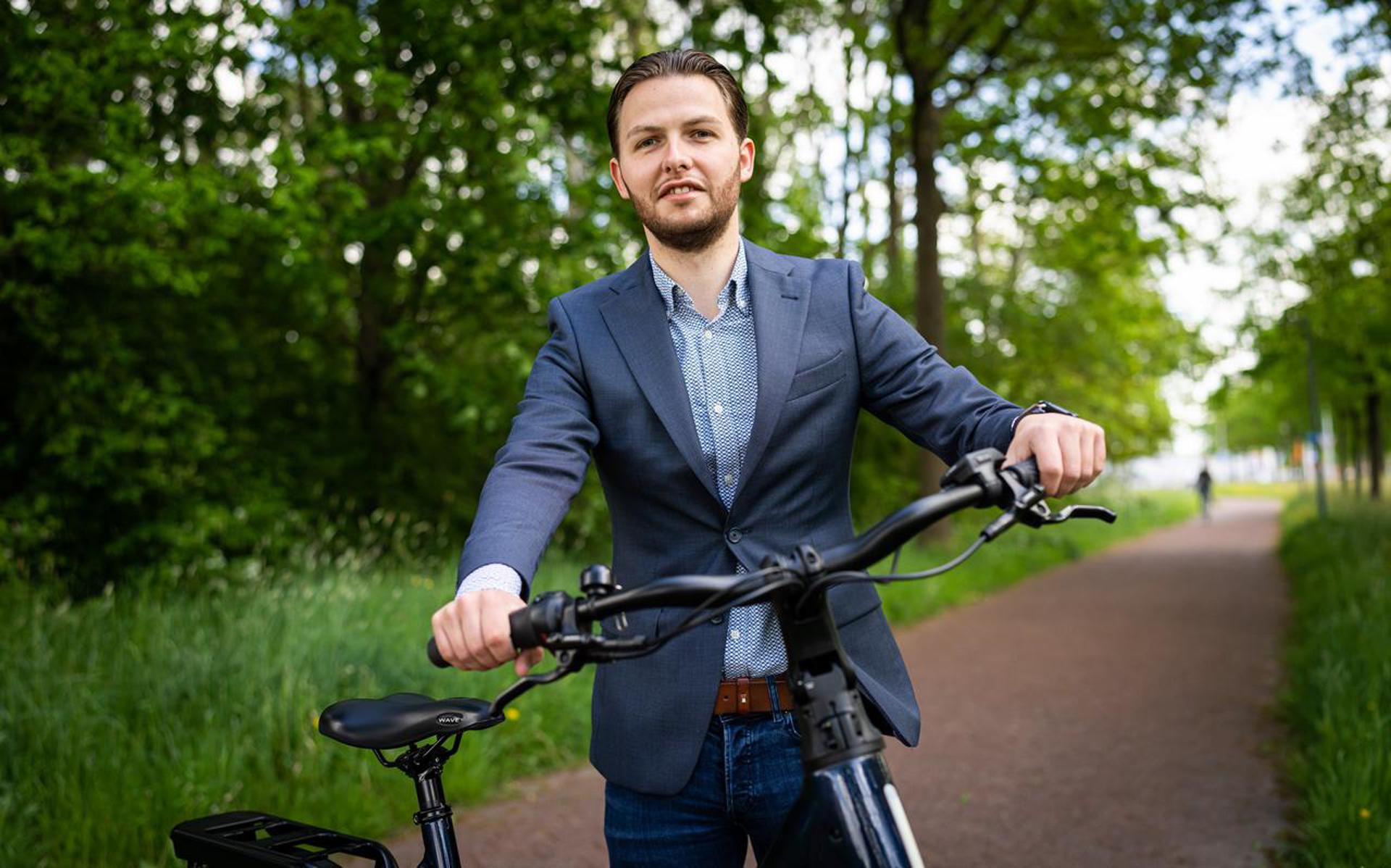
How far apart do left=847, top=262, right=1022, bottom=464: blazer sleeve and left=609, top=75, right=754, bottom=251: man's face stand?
321 mm

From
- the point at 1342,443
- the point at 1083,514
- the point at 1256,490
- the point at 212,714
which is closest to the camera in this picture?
the point at 1083,514

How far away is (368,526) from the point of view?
10.5m

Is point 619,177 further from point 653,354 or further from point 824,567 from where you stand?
point 824,567

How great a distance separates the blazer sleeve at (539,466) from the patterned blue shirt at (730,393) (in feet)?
0.62

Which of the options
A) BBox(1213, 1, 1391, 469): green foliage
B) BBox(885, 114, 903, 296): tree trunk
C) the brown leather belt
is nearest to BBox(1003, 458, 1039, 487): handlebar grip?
the brown leather belt

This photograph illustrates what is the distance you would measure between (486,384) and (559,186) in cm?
199

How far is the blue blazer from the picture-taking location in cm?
201

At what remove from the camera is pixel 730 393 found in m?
2.10

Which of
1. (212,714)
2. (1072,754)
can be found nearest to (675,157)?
(212,714)

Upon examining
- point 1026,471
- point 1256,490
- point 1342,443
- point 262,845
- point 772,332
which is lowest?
point 1256,490

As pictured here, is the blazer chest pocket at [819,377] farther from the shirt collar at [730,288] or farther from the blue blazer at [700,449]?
the shirt collar at [730,288]

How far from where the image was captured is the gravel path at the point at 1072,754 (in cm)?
525

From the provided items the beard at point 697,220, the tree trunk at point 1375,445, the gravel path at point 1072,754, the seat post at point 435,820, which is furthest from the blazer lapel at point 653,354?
the tree trunk at point 1375,445

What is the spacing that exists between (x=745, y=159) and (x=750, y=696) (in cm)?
94
